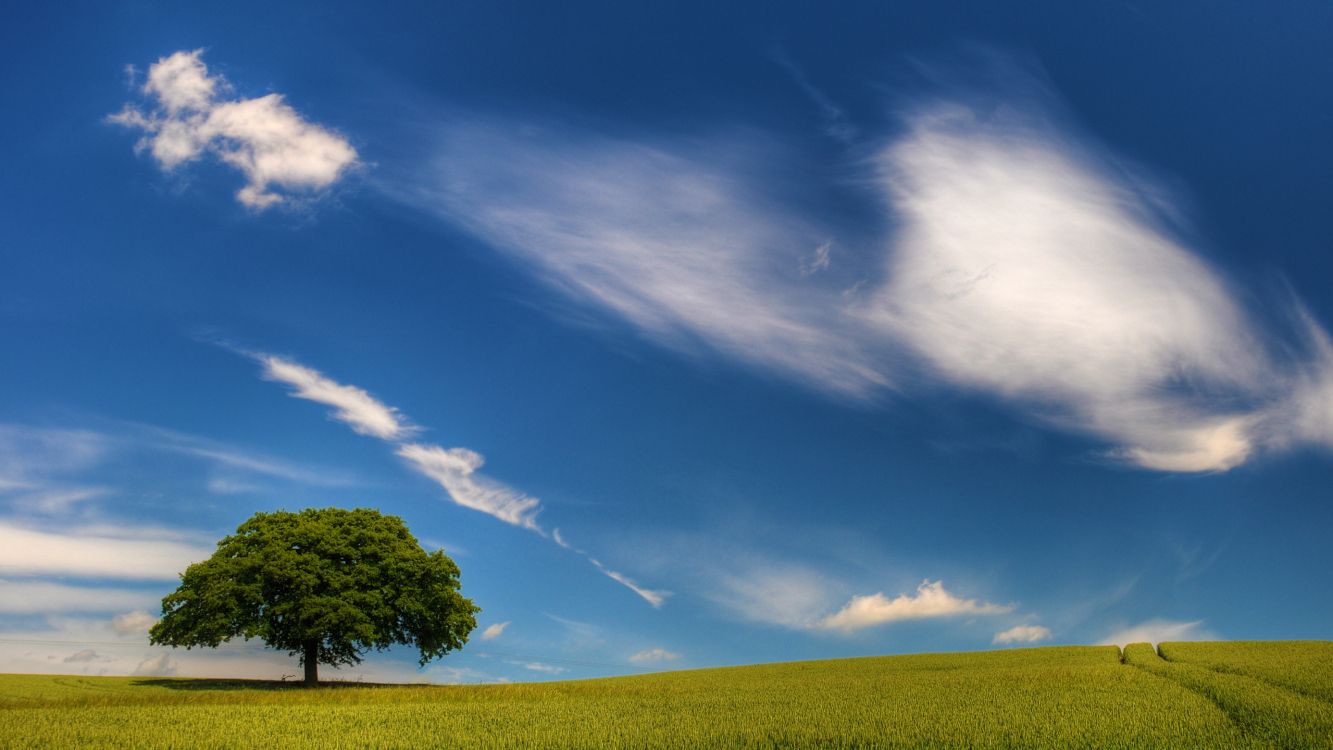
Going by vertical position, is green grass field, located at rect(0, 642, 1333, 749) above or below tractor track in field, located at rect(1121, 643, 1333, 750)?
above

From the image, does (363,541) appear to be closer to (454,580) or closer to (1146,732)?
(454,580)

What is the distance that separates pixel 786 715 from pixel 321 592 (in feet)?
110

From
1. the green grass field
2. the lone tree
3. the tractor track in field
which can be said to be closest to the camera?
the green grass field

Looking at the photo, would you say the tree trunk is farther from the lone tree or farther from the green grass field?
the green grass field

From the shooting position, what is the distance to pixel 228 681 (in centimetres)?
4738

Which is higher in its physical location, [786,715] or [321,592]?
[321,592]

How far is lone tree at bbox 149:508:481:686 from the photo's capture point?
145ft

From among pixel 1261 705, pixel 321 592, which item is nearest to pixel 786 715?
pixel 1261 705

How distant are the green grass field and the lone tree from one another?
33.9 ft

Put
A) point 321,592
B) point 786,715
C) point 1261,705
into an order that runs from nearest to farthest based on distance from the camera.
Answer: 1. point 786,715
2. point 1261,705
3. point 321,592

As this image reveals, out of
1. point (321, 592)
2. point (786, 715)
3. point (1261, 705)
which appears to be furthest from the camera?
point (321, 592)

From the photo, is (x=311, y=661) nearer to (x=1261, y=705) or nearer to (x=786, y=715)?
(x=786, y=715)

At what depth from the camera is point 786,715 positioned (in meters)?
21.7

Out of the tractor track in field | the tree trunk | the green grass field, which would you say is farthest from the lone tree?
the tractor track in field
